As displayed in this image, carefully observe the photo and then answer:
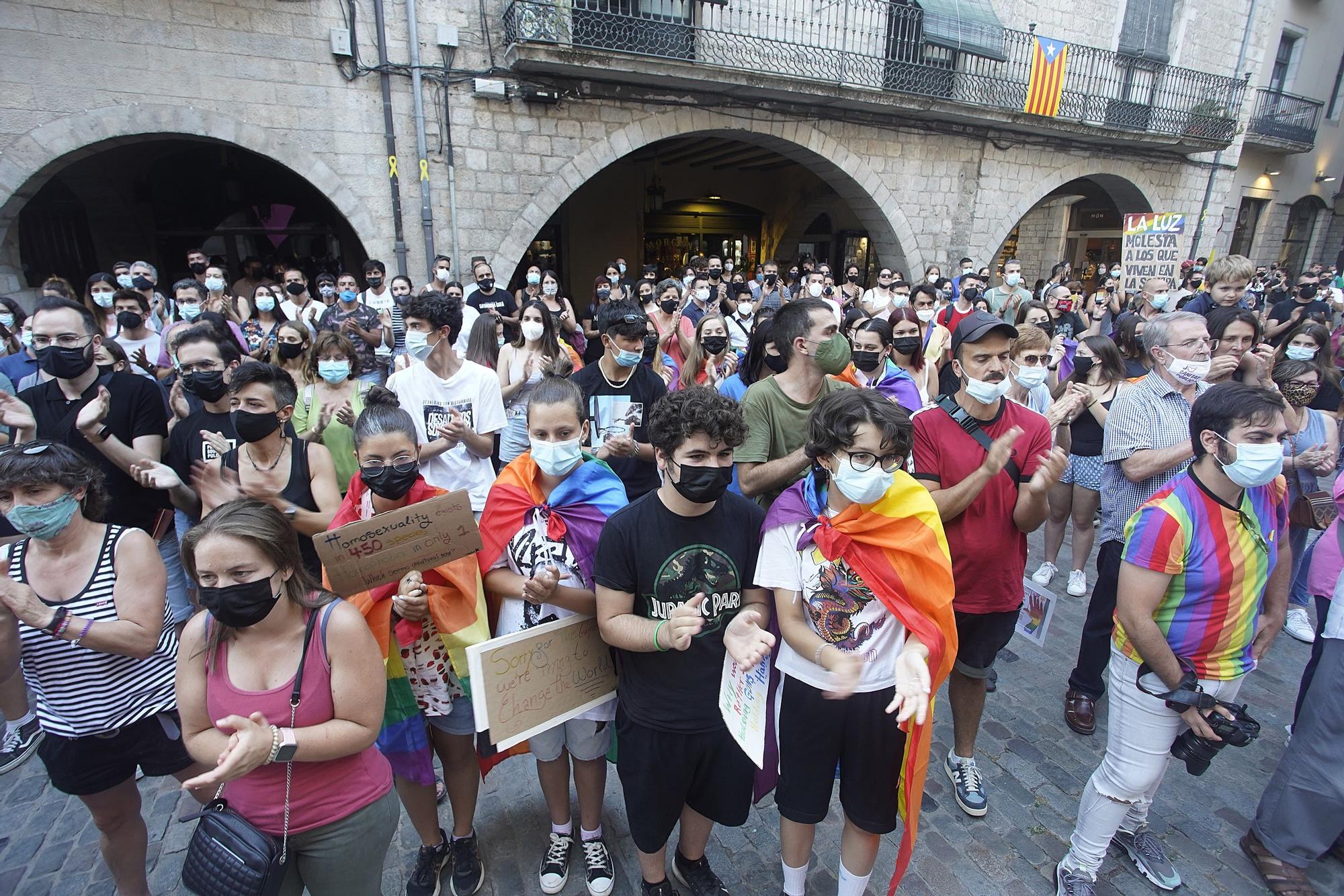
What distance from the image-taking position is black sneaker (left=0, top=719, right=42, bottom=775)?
11.4ft

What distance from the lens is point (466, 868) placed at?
2703 mm

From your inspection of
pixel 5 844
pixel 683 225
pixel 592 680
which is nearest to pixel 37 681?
pixel 5 844

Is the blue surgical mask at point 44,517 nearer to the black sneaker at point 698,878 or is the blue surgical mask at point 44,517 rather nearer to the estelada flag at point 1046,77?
the black sneaker at point 698,878

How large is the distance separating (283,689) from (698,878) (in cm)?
184

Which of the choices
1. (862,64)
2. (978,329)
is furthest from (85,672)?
(862,64)

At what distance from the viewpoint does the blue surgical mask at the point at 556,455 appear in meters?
2.48

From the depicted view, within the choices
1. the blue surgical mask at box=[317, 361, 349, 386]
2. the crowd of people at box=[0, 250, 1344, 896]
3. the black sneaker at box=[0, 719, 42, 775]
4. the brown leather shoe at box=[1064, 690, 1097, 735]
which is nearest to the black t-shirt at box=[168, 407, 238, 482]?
the crowd of people at box=[0, 250, 1344, 896]

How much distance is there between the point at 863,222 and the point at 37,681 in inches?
597

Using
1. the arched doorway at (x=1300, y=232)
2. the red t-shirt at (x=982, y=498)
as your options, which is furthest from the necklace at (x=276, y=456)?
the arched doorway at (x=1300, y=232)

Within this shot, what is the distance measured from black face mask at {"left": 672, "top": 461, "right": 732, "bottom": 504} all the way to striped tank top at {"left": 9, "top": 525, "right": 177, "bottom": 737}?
6.75 ft

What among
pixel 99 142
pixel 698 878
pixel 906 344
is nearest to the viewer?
pixel 698 878

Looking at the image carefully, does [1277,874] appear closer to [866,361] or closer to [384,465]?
[866,361]

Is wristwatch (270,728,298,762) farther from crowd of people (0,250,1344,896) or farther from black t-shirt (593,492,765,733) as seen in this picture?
black t-shirt (593,492,765,733)

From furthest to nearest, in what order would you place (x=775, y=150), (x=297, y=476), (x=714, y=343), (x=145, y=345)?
(x=775, y=150), (x=145, y=345), (x=714, y=343), (x=297, y=476)
